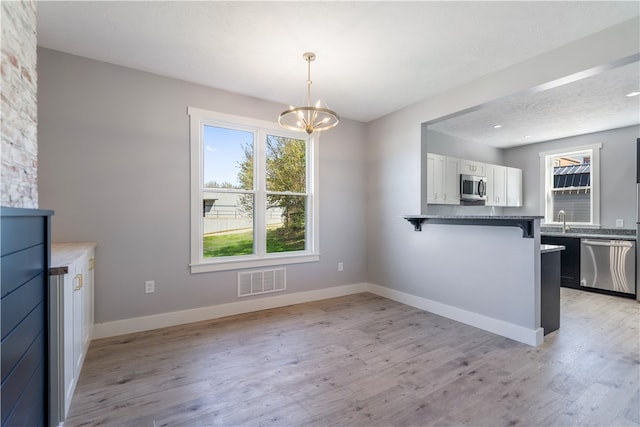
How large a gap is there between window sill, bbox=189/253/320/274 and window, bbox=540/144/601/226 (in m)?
5.05

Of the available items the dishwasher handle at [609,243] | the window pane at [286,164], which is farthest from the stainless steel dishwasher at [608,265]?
the window pane at [286,164]

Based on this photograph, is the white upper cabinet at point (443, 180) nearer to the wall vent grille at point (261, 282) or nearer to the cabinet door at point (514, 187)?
the cabinet door at point (514, 187)

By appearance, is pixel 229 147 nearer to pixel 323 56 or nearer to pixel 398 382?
pixel 323 56

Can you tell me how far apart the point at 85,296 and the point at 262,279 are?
74.5 inches

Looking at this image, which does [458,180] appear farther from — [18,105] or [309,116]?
[18,105]

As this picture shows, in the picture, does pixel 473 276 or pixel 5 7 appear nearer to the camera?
pixel 5 7

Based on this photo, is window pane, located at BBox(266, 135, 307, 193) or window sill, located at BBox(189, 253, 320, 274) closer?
window sill, located at BBox(189, 253, 320, 274)

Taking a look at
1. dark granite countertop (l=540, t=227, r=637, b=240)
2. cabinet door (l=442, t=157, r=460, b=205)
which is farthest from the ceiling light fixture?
dark granite countertop (l=540, t=227, r=637, b=240)

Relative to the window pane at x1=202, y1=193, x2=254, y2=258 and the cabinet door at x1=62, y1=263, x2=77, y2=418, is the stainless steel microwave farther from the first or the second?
the cabinet door at x1=62, y1=263, x2=77, y2=418

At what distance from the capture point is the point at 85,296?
7.93 feet

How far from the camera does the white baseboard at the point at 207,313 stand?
3.03m

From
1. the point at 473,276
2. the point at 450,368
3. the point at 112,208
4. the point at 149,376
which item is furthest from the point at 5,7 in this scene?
A: the point at 473,276

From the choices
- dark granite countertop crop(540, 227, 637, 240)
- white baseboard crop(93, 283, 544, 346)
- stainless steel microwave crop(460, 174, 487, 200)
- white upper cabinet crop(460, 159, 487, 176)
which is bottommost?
white baseboard crop(93, 283, 544, 346)

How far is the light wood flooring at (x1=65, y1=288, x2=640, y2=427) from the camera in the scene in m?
1.86
